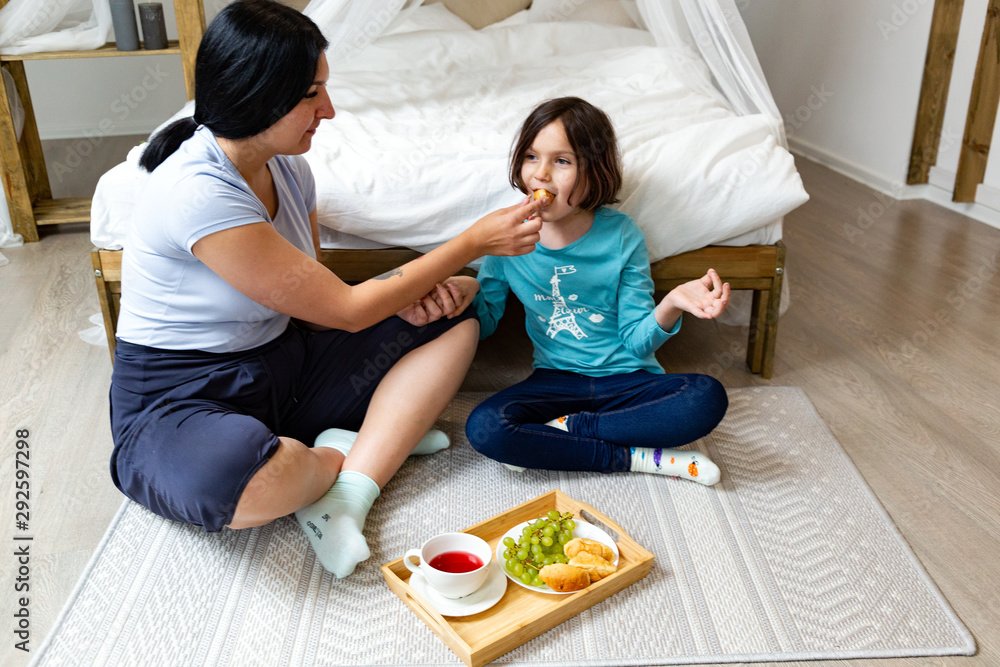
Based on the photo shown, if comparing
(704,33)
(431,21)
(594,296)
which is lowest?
(594,296)

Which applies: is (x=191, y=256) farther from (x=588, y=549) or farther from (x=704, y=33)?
(x=704, y=33)

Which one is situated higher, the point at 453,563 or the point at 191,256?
the point at 191,256

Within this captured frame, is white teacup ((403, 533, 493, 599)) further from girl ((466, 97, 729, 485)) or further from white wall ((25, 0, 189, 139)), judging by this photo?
white wall ((25, 0, 189, 139))

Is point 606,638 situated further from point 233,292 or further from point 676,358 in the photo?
point 676,358

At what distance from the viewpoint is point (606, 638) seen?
4.09 ft

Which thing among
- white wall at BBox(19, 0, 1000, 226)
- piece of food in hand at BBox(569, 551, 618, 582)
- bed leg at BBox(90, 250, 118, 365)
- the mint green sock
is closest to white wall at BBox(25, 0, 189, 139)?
white wall at BBox(19, 0, 1000, 226)

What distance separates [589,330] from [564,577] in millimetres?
605

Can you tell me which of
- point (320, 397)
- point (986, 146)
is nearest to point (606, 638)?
point (320, 397)

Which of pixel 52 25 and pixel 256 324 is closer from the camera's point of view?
pixel 256 324

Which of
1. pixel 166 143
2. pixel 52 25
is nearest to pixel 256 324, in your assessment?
pixel 166 143

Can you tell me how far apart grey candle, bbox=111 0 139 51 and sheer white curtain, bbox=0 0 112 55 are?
0.12 ft

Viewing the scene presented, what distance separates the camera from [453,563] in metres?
1.29

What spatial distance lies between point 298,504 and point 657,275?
972mm

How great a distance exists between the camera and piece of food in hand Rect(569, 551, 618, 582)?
1.30 meters
